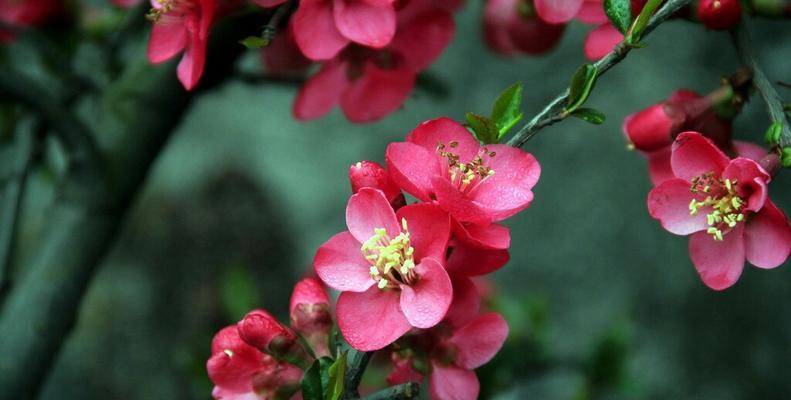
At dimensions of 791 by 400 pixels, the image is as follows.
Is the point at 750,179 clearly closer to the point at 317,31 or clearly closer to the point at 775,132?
the point at 775,132

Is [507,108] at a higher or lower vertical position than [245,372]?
higher

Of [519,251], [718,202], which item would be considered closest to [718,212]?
[718,202]

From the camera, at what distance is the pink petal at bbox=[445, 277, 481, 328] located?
0.55 meters

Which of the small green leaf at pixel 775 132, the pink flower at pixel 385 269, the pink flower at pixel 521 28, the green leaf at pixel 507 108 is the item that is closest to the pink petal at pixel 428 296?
the pink flower at pixel 385 269

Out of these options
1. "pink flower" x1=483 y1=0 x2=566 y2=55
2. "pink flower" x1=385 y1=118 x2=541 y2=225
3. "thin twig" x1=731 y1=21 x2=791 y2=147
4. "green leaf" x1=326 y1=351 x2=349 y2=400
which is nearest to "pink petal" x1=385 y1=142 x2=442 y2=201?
"pink flower" x1=385 y1=118 x2=541 y2=225

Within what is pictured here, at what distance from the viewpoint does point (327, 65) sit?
77 cm

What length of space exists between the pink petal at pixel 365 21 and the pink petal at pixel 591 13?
0.14m

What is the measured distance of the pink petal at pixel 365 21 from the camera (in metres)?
0.62

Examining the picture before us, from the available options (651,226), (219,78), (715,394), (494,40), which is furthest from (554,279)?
(219,78)

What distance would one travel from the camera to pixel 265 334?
1.75ft

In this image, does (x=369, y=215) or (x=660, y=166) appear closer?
(x=369, y=215)

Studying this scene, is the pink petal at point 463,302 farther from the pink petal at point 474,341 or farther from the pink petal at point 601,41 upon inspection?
the pink petal at point 601,41

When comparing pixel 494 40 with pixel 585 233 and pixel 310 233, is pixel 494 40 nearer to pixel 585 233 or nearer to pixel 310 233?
pixel 585 233

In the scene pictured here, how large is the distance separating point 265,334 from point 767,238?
0.30 m
